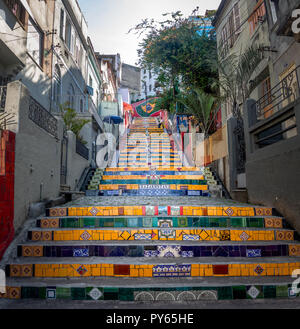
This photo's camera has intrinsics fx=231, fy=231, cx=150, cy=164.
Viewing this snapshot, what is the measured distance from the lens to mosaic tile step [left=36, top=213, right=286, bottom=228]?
12.8ft

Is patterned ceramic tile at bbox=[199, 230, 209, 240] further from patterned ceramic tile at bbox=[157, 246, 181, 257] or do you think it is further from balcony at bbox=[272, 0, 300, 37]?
balcony at bbox=[272, 0, 300, 37]

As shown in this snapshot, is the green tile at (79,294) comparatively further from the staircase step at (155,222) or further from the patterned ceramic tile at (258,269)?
the patterned ceramic tile at (258,269)

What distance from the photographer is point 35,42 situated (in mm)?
9445

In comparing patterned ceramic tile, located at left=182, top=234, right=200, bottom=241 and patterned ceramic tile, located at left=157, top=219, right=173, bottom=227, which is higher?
patterned ceramic tile, located at left=157, top=219, right=173, bottom=227

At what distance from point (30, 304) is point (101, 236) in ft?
4.17

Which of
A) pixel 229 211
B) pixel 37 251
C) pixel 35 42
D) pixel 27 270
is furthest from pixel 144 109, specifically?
pixel 27 270

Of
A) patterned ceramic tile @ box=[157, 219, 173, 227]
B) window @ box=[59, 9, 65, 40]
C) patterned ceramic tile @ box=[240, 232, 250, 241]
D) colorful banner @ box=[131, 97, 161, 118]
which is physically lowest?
patterned ceramic tile @ box=[240, 232, 250, 241]

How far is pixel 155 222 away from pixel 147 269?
98cm

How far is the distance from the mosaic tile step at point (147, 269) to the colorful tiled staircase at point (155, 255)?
12 mm

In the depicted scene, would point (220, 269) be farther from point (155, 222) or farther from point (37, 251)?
point (37, 251)


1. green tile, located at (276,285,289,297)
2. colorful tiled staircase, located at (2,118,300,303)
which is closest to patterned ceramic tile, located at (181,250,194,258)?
colorful tiled staircase, located at (2,118,300,303)

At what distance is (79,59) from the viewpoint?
14.6 meters

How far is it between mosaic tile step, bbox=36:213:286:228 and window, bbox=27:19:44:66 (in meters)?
7.76

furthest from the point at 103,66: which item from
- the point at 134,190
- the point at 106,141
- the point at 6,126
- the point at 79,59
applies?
the point at 6,126
